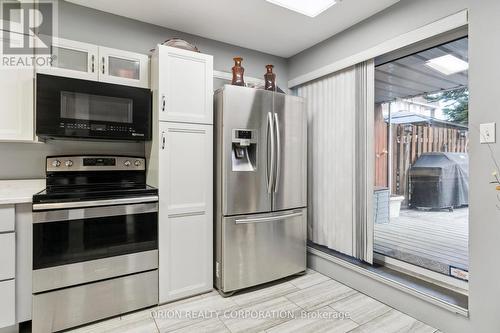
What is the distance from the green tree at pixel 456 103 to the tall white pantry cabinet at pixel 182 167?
1900 mm

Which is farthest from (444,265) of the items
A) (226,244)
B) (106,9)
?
(106,9)

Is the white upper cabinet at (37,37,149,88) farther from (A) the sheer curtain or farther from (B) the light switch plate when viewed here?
(B) the light switch plate

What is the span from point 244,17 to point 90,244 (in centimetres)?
229

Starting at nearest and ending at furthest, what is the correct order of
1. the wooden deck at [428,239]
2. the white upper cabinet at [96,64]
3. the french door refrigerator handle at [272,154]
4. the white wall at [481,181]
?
the white wall at [481,181]
the wooden deck at [428,239]
the white upper cabinet at [96,64]
the french door refrigerator handle at [272,154]

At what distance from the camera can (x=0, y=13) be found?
1916mm

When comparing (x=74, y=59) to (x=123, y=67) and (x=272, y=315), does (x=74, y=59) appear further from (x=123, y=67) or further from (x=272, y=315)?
(x=272, y=315)

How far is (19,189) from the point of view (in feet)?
6.20

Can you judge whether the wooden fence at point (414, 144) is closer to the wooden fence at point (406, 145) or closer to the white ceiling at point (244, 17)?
the wooden fence at point (406, 145)

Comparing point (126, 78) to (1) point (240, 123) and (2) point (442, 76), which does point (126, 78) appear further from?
(2) point (442, 76)

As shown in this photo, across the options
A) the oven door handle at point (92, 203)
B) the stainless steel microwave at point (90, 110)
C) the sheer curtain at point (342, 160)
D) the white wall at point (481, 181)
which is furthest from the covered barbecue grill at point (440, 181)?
the stainless steel microwave at point (90, 110)

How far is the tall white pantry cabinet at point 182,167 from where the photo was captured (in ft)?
7.14

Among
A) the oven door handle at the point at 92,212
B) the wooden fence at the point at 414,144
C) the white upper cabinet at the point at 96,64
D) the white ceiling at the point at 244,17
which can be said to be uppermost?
the white ceiling at the point at 244,17

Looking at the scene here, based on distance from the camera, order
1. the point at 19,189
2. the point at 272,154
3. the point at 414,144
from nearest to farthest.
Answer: the point at 19,189 → the point at 414,144 → the point at 272,154

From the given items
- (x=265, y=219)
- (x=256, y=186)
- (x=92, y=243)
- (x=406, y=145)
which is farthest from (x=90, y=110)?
(x=406, y=145)
